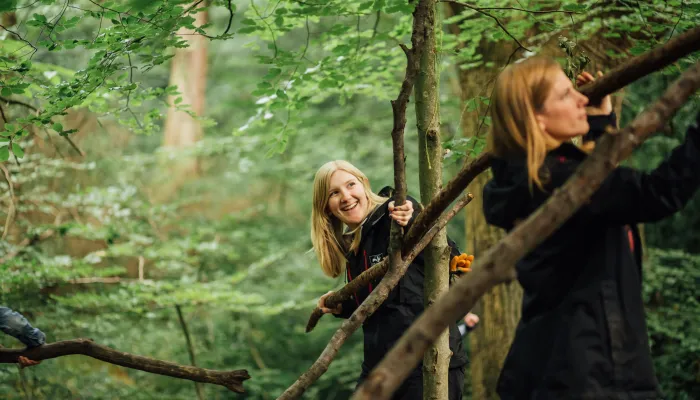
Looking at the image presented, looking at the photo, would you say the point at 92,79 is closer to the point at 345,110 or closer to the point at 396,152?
the point at 396,152

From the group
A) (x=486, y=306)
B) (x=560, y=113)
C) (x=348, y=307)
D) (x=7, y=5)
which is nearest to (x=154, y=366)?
(x=348, y=307)

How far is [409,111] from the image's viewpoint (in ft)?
26.6

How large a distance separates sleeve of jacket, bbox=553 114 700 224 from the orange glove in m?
1.07

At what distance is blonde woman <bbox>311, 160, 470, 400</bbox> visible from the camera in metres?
2.62

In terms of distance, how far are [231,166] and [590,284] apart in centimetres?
1033

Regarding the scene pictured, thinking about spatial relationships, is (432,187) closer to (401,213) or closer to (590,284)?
(401,213)

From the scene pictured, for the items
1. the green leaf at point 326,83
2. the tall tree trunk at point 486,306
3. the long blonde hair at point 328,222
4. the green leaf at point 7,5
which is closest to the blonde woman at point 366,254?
the long blonde hair at point 328,222

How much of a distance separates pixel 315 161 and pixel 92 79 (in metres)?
6.35

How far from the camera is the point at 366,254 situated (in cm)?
279

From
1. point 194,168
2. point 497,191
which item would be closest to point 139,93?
point 497,191

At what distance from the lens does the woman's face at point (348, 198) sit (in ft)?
9.48

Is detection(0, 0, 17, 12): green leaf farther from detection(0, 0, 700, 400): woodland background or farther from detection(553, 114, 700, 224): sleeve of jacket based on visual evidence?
detection(553, 114, 700, 224): sleeve of jacket

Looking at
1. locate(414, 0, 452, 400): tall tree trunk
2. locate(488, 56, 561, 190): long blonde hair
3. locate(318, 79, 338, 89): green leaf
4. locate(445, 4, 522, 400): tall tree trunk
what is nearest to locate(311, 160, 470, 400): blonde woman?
locate(414, 0, 452, 400): tall tree trunk

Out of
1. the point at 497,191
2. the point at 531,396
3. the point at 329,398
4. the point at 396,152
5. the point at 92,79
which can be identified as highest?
the point at 92,79
